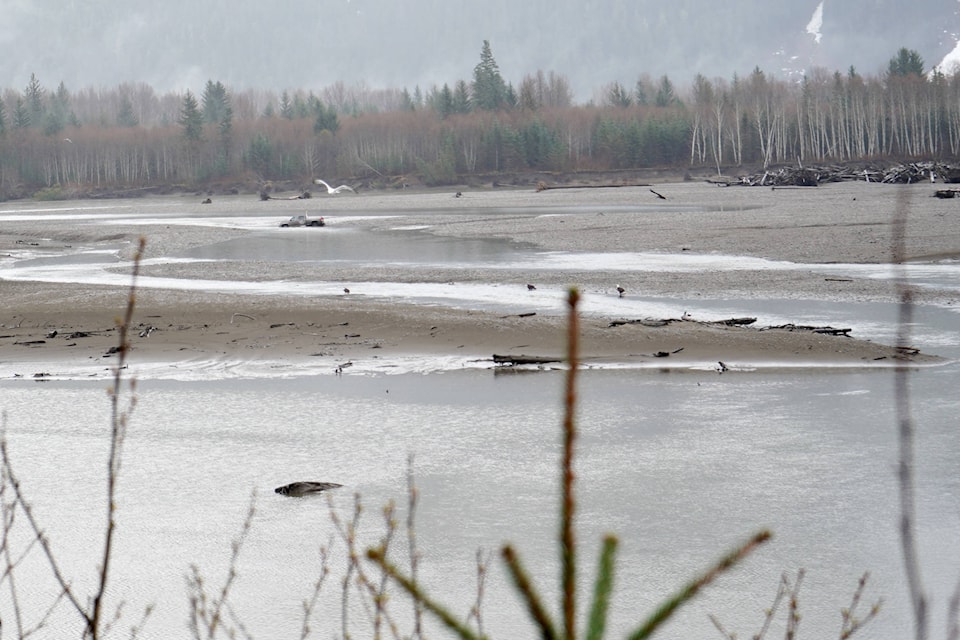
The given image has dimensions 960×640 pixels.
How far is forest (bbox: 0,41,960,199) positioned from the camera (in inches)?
3967

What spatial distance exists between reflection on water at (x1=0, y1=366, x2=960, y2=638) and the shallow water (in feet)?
0.08

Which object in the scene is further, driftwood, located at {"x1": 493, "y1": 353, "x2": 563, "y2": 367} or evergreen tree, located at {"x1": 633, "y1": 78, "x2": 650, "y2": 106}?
evergreen tree, located at {"x1": 633, "y1": 78, "x2": 650, "y2": 106}

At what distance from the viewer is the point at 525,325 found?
17.8 meters

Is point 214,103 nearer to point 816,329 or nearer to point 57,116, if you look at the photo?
point 57,116

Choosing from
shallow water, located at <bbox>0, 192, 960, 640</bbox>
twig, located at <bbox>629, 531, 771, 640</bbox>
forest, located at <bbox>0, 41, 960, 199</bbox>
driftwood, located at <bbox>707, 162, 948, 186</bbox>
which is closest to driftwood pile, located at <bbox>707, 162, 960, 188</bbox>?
driftwood, located at <bbox>707, 162, 948, 186</bbox>

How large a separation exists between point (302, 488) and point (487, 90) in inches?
4817

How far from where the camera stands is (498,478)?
9602mm

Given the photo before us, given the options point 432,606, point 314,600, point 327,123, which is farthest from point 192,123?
point 432,606

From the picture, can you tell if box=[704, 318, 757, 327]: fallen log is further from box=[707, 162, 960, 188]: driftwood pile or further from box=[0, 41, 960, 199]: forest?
box=[0, 41, 960, 199]: forest

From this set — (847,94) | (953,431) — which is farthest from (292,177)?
(953,431)

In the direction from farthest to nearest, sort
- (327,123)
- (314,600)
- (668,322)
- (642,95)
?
(642,95)
(327,123)
(668,322)
(314,600)

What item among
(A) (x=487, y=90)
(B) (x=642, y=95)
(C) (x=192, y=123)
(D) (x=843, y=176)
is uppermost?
(B) (x=642, y=95)

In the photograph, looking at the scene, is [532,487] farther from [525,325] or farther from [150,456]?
[525,325]

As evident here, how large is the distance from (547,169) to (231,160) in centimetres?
3284
